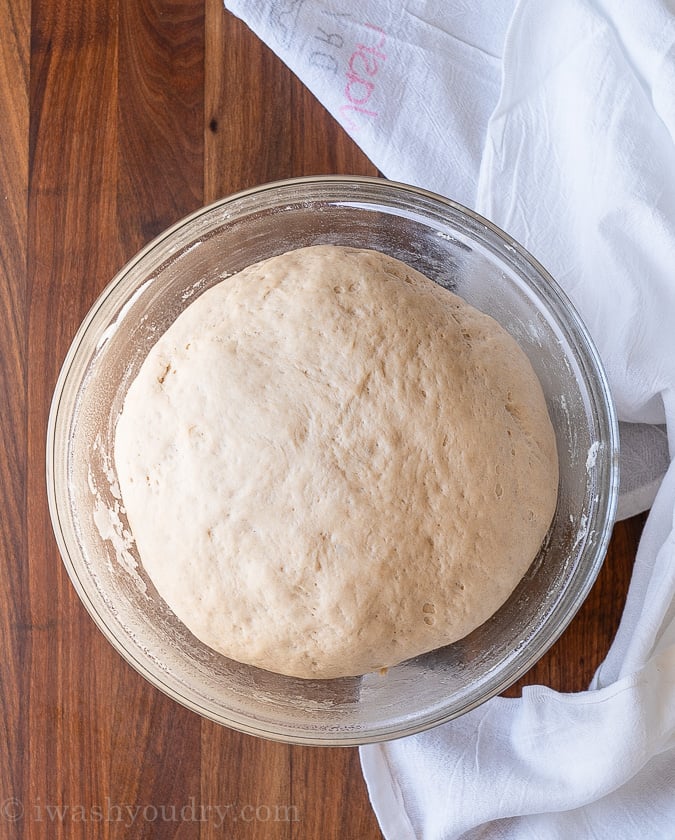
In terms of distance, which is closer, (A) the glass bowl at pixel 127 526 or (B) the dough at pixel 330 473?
(B) the dough at pixel 330 473

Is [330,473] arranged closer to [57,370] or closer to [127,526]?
[127,526]

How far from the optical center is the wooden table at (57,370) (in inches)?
35.9

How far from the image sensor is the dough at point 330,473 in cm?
70

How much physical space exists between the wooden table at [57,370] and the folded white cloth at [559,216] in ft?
0.17

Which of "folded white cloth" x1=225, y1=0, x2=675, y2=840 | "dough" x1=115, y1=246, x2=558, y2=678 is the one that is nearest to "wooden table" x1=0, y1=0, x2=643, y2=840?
"folded white cloth" x1=225, y1=0, x2=675, y2=840

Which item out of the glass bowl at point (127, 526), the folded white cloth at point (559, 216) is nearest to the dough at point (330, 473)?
the glass bowl at point (127, 526)

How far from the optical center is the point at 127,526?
33.0 inches

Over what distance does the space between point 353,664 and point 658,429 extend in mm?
442

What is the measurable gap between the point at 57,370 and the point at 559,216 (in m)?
0.58

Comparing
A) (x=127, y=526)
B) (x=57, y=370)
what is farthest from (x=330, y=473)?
(x=57, y=370)

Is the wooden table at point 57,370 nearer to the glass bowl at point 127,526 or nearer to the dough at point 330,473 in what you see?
the glass bowl at point 127,526

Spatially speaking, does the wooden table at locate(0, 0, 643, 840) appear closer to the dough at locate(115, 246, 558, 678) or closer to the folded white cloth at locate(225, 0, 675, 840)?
the folded white cloth at locate(225, 0, 675, 840)

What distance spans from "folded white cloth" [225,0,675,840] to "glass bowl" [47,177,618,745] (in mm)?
70

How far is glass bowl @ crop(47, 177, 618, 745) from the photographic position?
32.2 inches
